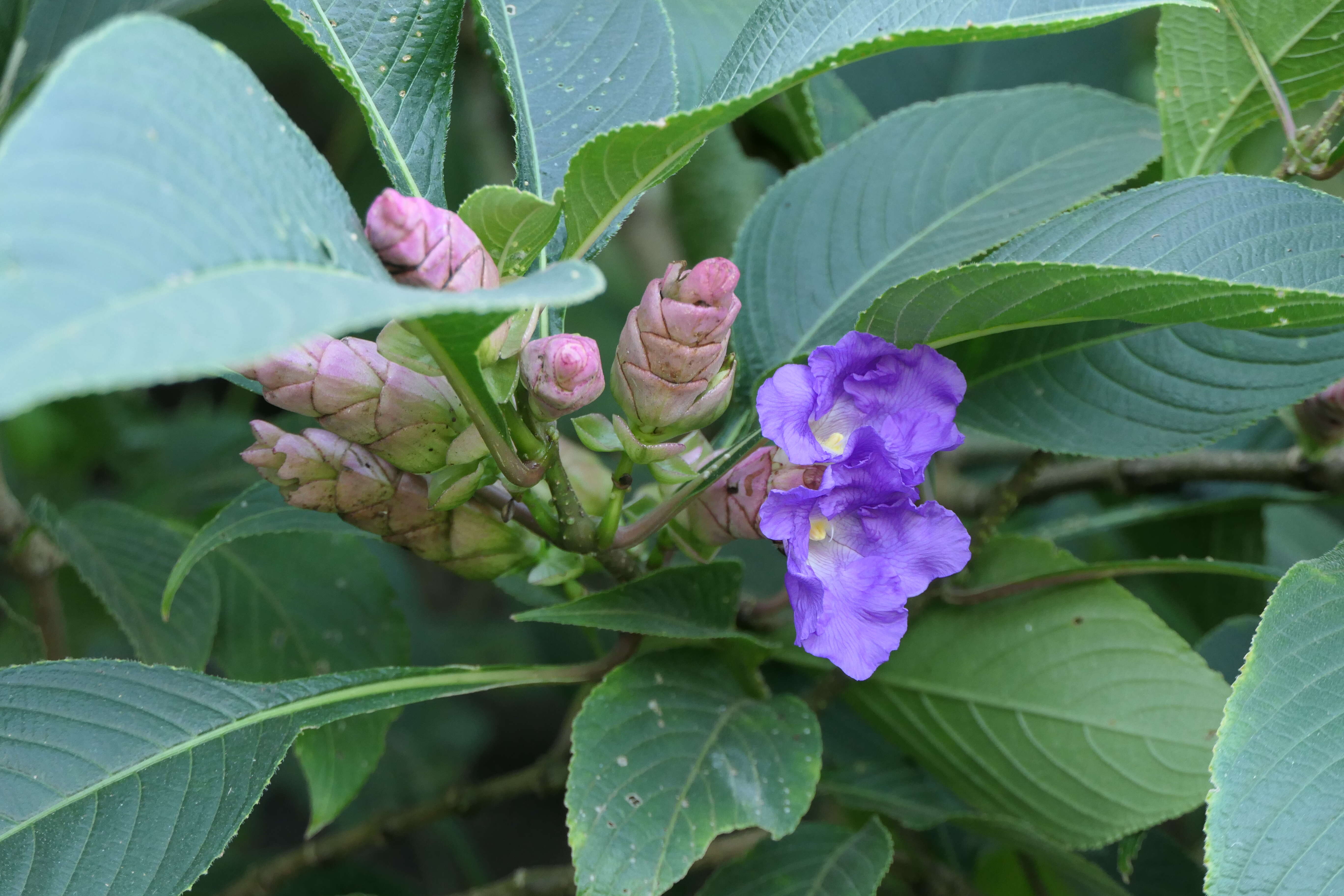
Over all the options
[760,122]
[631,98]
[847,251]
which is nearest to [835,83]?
[760,122]

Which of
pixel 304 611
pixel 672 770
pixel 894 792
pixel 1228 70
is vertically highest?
pixel 1228 70

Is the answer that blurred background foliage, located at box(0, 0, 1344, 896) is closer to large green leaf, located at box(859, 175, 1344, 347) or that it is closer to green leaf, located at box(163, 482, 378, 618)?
green leaf, located at box(163, 482, 378, 618)

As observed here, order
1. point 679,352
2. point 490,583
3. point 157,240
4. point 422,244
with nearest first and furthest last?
point 157,240 < point 422,244 < point 679,352 < point 490,583

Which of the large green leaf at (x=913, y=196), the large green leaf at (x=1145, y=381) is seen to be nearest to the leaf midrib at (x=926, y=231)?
the large green leaf at (x=913, y=196)

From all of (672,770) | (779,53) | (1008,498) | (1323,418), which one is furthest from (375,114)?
(1323,418)

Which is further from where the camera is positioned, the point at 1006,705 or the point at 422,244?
the point at 1006,705

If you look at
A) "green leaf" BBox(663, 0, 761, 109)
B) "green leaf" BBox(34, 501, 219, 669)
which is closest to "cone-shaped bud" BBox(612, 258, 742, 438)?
"green leaf" BBox(663, 0, 761, 109)

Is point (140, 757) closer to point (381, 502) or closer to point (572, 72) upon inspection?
point (381, 502)
